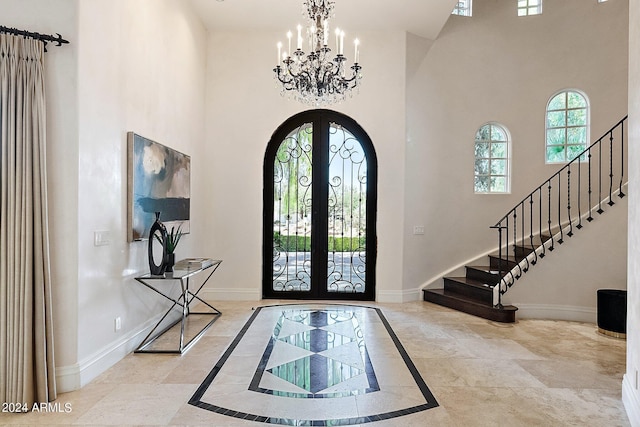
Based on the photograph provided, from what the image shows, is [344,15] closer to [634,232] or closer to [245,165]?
[245,165]

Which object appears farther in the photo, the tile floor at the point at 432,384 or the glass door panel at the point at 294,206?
the glass door panel at the point at 294,206

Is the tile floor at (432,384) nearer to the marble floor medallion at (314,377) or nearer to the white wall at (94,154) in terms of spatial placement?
the marble floor medallion at (314,377)

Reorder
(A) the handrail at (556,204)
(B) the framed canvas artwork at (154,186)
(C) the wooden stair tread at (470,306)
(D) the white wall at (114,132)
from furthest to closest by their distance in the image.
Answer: (A) the handrail at (556,204)
(C) the wooden stair tread at (470,306)
(B) the framed canvas artwork at (154,186)
(D) the white wall at (114,132)

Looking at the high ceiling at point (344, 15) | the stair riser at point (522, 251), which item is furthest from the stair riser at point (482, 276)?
the high ceiling at point (344, 15)

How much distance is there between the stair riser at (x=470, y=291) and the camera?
565cm

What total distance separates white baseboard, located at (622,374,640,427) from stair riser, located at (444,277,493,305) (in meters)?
2.55

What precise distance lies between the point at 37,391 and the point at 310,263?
4.08 m

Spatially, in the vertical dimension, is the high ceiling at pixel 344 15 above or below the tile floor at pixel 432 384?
above

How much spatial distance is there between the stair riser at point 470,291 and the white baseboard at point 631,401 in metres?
2.55

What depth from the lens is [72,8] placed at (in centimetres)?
316

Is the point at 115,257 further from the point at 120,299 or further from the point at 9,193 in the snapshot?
the point at 9,193

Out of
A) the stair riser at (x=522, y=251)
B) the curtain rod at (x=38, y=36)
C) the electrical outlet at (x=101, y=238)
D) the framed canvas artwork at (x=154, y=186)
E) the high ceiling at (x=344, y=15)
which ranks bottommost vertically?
the stair riser at (x=522, y=251)

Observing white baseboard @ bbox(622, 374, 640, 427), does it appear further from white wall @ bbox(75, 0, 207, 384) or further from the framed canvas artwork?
the framed canvas artwork

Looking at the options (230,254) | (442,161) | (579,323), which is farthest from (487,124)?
(230,254)
